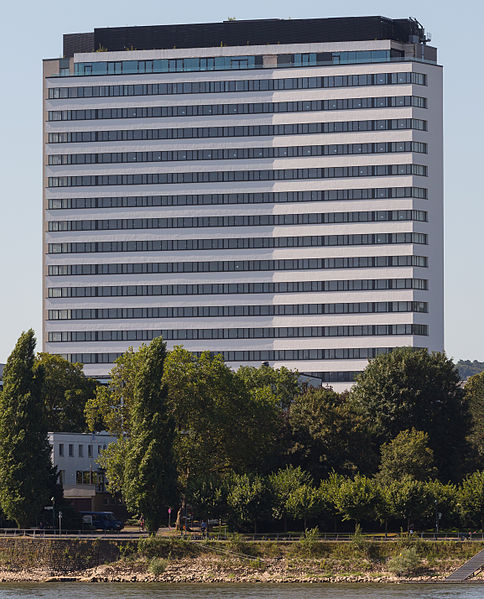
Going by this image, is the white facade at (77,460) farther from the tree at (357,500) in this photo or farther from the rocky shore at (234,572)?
the tree at (357,500)

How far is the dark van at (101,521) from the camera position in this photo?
142 metres

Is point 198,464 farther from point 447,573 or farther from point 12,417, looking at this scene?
point 447,573

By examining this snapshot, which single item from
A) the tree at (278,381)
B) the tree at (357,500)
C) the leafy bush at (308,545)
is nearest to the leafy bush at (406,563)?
the leafy bush at (308,545)

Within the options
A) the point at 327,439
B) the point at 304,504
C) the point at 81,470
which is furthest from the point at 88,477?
the point at 304,504

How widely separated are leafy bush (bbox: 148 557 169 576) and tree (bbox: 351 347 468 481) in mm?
36515

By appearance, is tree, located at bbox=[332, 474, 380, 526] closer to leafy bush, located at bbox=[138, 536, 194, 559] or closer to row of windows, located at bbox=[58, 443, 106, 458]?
leafy bush, located at bbox=[138, 536, 194, 559]

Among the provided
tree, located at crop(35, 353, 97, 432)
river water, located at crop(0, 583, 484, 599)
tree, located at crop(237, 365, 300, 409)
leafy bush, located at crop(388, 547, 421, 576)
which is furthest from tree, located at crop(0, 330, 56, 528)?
tree, located at crop(237, 365, 300, 409)

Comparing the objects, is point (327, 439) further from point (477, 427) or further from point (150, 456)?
point (477, 427)

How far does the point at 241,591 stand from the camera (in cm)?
11119

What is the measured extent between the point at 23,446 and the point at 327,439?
31.1 metres

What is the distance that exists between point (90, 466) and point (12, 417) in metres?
34.9

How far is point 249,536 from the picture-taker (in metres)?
125

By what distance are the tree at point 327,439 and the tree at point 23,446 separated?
2567 cm

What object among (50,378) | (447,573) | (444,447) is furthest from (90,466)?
(447,573)
